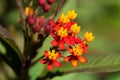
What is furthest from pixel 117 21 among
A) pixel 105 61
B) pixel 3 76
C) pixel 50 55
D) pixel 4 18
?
pixel 50 55

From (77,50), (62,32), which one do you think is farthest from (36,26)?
(77,50)

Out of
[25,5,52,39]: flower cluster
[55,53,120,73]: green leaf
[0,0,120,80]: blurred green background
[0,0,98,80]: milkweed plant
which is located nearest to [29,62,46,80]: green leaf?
[0,0,98,80]: milkweed plant

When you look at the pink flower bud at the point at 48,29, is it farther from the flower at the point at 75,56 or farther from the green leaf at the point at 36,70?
the green leaf at the point at 36,70

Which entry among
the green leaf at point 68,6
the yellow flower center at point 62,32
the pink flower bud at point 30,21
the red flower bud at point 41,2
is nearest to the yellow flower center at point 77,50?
the yellow flower center at point 62,32

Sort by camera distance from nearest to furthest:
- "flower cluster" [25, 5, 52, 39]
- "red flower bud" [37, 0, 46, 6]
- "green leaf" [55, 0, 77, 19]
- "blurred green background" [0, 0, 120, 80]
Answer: "flower cluster" [25, 5, 52, 39]
"red flower bud" [37, 0, 46, 6]
"green leaf" [55, 0, 77, 19]
"blurred green background" [0, 0, 120, 80]

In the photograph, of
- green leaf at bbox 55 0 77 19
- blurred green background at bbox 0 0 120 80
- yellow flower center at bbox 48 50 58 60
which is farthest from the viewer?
blurred green background at bbox 0 0 120 80

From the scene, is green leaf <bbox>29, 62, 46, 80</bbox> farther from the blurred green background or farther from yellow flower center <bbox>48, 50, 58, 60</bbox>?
the blurred green background

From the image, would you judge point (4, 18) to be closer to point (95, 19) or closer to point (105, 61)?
point (95, 19)

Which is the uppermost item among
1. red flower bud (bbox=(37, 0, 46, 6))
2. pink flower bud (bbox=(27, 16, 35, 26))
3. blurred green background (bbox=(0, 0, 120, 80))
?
red flower bud (bbox=(37, 0, 46, 6))

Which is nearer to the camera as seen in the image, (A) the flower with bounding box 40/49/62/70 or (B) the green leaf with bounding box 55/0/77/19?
(A) the flower with bounding box 40/49/62/70

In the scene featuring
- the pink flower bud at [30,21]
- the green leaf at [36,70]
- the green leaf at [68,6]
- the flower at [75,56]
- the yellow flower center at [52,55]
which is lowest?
the green leaf at [36,70]

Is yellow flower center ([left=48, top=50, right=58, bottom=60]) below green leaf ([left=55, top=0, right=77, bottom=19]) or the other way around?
below
